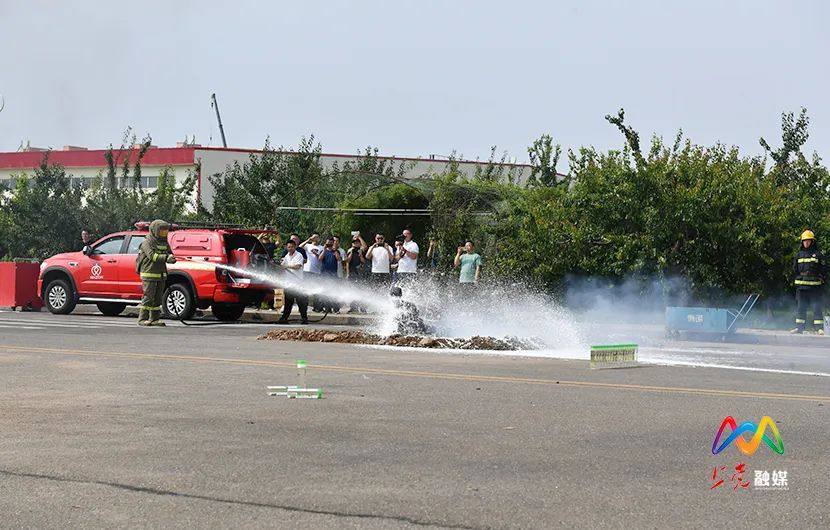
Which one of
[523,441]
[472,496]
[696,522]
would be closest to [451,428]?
[523,441]

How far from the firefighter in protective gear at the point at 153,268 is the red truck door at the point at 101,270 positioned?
3799 millimetres

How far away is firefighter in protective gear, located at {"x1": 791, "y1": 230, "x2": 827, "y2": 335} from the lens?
24.2m

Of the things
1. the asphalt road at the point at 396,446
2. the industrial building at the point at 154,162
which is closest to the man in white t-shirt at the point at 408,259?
the asphalt road at the point at 396,446

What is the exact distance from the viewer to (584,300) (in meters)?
27.4

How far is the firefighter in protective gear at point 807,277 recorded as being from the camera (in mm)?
24172

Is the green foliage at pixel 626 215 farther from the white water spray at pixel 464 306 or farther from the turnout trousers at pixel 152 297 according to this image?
the turnout trousers at pixel 152 297

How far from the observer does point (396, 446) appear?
8.79m

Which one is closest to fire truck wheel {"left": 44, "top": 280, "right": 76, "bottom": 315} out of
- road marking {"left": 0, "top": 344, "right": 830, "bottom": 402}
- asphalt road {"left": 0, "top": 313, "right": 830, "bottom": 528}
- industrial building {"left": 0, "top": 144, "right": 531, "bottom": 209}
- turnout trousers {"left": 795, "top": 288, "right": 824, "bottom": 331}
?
road marking {"left": 0, "top": 344, "right": 830, "bottom": 402}

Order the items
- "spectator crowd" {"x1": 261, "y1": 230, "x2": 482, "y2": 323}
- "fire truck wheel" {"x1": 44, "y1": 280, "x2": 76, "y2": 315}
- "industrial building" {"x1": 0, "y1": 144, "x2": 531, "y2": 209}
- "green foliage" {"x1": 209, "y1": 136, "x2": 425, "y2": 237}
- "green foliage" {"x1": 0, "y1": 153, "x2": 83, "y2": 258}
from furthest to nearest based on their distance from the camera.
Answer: "industrial building" {"x1": 0, "y1": 144, "x2": 531, "y2": 209} < "green foliage" {"x1": 0, "y1": 153, "x2": 83, "y2": 258} < "green foliage" {"x1": 209, "y1": 136, "x2": 425, "y2": 237} < "fire truck wheel" {"x1": 44, "y1": 280, "x2": 76, "y2": 315} < "spectator crowd" {"x1": 261, "y1": 230, "x2": 482, "y2": 323}

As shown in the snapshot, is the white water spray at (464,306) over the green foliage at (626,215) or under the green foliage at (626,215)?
under

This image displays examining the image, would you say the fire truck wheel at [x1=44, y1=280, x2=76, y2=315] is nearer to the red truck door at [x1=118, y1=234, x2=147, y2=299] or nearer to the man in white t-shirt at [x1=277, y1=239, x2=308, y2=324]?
the red truck door at [x1=118, y1=234, x2=147, y2=299]

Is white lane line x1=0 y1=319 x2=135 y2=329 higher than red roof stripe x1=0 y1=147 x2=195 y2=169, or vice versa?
red roof stripe x1=0 y1=147 x2=195 y2=169

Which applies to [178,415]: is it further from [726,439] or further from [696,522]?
[696,522]

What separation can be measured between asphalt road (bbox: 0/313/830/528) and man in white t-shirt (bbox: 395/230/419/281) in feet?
37.2
